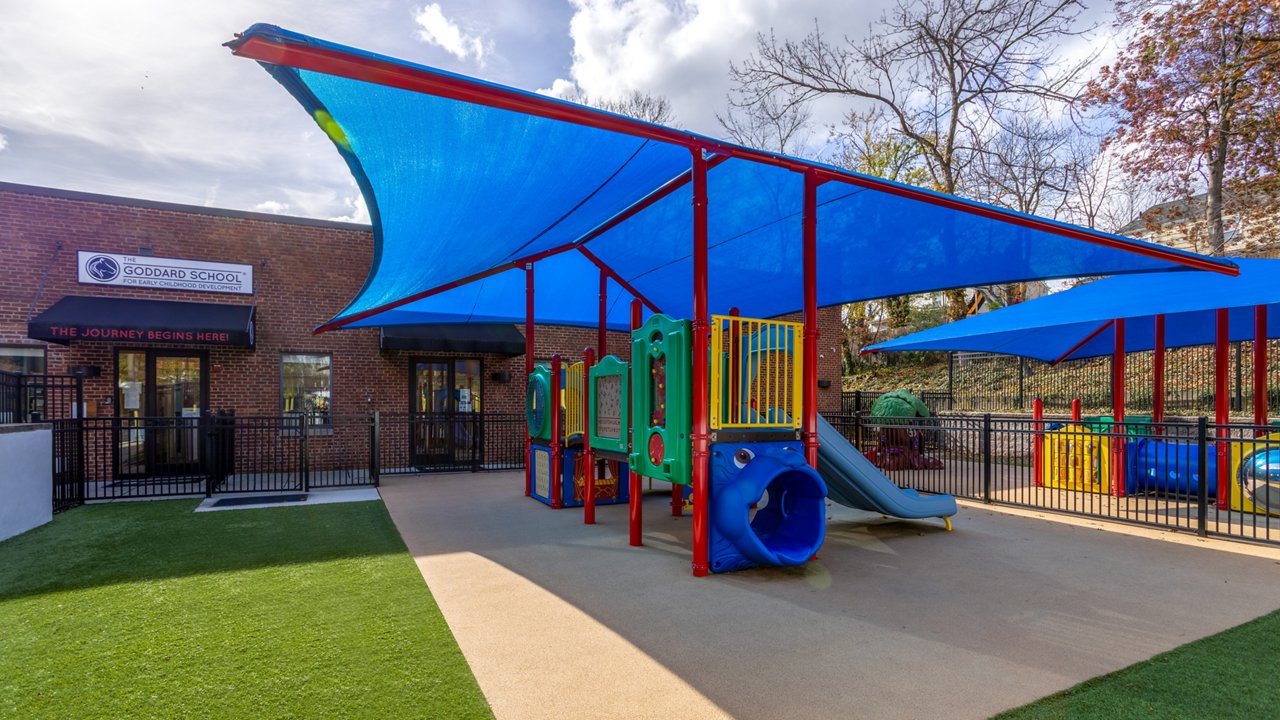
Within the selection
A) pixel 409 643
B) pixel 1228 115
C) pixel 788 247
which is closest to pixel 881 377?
pixel 1228 115

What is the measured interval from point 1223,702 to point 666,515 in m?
5.61

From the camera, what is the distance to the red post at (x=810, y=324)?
5652 millimetres

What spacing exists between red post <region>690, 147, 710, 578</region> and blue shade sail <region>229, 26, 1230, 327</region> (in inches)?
18.9

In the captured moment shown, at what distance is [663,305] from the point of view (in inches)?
427

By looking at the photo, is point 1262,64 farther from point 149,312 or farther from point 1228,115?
point 149,312

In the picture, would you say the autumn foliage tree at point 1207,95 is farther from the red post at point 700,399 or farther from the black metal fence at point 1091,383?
the red post at point 700,399

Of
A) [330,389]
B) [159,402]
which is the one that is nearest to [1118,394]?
[330,389]

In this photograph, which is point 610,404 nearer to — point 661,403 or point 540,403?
point 661,403

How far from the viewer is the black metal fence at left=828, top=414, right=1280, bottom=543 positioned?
6.79 m

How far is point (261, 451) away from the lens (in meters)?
11.8

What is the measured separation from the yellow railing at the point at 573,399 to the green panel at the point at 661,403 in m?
1.99

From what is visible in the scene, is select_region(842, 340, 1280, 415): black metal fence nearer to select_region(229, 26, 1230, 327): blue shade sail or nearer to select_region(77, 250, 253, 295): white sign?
select_region(229, 26, 1230, 327): blue shade sail

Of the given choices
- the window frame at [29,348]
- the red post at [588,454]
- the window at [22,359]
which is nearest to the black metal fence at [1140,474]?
the red post at [588,454]

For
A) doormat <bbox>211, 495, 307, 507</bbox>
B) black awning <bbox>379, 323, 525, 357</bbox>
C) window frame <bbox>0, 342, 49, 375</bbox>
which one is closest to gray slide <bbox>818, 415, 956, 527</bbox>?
doormat <bbox>211, 495, 307, 507</bbox>
